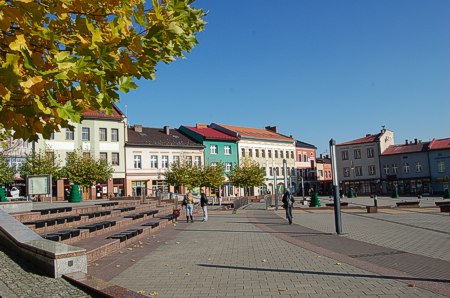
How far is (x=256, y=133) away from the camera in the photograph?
231 ft

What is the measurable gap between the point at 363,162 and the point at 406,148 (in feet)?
24.8

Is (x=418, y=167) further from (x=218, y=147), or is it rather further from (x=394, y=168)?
(x=218, y=147)

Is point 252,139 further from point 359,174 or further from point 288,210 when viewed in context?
point 288,210

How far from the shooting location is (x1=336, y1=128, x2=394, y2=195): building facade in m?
70.6

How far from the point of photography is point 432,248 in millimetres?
10453

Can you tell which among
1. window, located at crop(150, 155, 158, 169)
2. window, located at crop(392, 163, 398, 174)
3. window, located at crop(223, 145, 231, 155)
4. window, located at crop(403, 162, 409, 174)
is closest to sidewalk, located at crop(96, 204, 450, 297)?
window, located at crop(150, 155, 158, 169)

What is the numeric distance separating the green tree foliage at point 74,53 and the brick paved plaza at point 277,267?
3345 mm

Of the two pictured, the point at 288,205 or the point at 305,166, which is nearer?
the point at 288,205

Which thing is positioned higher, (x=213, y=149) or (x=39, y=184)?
(x=213, y=149)

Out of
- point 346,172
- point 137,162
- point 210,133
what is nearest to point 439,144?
point 346,172

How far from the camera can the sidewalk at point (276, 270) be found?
6.50 m

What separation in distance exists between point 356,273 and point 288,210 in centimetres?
1049

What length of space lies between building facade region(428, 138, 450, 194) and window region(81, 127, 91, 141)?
50.2m

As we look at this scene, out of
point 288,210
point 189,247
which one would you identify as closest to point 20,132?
point 189,247
